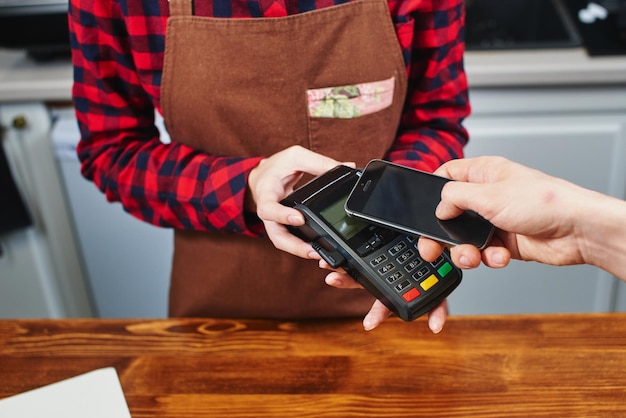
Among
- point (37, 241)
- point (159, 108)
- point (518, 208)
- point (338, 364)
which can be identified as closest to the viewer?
point (518, 208)

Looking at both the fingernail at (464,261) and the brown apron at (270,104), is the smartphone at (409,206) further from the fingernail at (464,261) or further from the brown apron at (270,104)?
the brown apron at (270,104)

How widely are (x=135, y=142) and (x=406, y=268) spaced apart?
1.31ft

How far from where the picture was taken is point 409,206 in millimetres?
699

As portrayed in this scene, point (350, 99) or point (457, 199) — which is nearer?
point (457, 199)

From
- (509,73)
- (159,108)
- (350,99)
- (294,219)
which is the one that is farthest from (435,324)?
(509,73)

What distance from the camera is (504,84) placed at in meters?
1.27

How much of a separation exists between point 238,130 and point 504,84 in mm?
633

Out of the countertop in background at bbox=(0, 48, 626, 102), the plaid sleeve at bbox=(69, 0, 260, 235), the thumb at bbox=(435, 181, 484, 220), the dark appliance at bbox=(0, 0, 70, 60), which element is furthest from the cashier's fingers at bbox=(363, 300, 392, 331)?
the dark appliance at bbox=(0, 0, 70, 60)

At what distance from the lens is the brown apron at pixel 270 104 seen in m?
0.78

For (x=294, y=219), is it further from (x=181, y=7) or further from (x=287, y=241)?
(x=181, y=7)

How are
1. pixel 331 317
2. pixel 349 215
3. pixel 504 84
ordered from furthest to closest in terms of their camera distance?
1. pixel 504 84
2. pixel 331 317
3. pixel 349 215

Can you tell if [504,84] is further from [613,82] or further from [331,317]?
[331,317]

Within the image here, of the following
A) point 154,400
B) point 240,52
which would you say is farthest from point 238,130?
point 154,400

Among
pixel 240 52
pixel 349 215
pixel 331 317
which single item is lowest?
pixel 331 317
